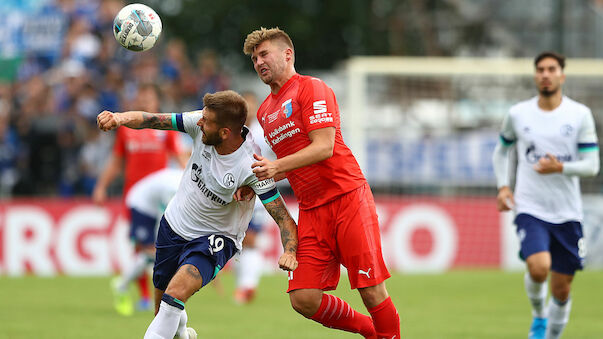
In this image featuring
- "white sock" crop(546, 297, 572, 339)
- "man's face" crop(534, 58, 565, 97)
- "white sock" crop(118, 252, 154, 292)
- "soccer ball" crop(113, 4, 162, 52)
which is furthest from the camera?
"white sock" crop(118, 252, 154, 292)

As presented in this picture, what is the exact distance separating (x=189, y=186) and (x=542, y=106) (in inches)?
143

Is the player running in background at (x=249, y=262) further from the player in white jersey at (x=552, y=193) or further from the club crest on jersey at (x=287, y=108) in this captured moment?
the club crest on jersey at (x=287, y=108)

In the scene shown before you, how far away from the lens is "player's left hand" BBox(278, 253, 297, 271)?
692cm

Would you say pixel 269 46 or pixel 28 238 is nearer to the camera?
pixel 269 46

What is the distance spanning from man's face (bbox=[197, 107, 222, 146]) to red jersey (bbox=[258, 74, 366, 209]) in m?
0.46

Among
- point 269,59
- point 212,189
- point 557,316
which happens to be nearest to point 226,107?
point 269,59

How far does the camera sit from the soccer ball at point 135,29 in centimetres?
725

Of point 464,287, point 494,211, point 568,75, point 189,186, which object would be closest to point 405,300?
point 464,287

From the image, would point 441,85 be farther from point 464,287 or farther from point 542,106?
point 542,106

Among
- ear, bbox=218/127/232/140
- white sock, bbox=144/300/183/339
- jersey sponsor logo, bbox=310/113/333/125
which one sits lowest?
white sock, bbox=144/300/183/339

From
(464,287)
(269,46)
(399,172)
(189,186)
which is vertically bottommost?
(464,287)

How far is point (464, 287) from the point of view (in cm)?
1473

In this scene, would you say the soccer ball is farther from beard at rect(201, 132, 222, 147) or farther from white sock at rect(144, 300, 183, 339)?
white sock at rect(144, 300, 183, 339)

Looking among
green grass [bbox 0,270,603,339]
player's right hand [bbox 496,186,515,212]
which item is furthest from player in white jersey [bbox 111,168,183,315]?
player's right hand [bbox 496,186,515,212]
